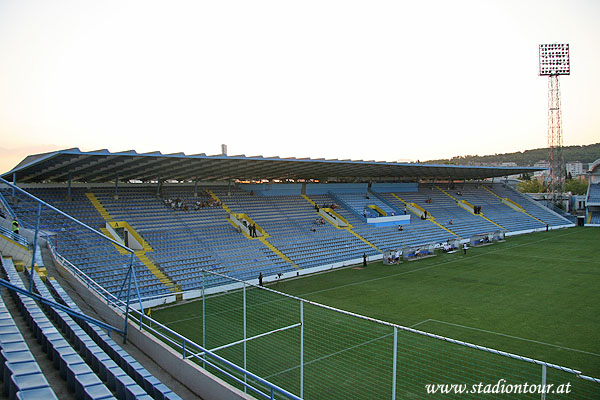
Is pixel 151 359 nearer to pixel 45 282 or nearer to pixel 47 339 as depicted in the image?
pixel 47 339

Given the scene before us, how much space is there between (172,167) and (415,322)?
14.2 meters

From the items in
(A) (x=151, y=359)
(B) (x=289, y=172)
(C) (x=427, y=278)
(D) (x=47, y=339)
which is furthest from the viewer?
(B) (x=289, y=172)

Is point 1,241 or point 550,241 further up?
point 1,241

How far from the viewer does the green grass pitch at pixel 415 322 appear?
9766 mm

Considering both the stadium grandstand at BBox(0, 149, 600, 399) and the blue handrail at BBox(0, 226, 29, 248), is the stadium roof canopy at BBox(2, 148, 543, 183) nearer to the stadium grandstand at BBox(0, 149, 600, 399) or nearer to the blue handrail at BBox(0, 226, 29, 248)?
the stadium grandstand at BBox(0, 149, 600, 399)

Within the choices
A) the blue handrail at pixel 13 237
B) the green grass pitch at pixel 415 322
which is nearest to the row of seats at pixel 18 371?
the green grass pitch at pixel 415 322

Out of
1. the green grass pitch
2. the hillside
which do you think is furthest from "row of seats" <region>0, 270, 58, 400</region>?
the hillside

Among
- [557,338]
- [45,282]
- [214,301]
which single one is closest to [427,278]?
[557,338]

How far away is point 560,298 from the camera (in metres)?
16.6

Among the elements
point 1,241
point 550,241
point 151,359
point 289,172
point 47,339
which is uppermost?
point 289,172

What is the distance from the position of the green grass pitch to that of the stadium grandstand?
52 centimetres

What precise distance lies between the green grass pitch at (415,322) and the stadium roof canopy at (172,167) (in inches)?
261

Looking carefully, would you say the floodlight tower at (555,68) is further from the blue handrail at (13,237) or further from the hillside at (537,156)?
the hillside at (537,156)

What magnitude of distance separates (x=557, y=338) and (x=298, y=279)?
461 inches
